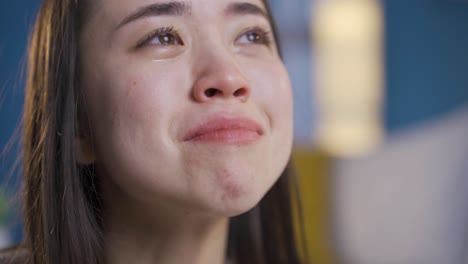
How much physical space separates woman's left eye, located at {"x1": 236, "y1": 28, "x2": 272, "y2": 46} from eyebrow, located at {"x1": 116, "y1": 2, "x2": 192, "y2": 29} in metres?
0.11

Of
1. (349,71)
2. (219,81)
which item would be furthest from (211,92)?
(349,71)

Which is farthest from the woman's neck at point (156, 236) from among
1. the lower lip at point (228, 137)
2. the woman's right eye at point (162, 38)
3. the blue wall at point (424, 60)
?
the blue wall at point (424, 60)

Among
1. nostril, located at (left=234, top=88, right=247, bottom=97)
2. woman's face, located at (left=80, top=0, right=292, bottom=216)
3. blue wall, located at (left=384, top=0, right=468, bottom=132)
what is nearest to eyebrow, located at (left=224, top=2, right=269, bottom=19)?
woman's face, located at (left=80, top=0, right=292, bottom=216)

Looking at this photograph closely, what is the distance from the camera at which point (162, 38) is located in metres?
0.89

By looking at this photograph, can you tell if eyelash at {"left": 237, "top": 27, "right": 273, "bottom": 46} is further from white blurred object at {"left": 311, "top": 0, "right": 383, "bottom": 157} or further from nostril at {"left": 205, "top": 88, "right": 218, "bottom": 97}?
white blurred object at {"left": 311, "top": 0, "right": 383, "bottom": 157}

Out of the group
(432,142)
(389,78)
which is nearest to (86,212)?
(432,142)

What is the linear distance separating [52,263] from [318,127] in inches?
205

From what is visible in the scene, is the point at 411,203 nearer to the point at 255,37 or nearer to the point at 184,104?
the point at 255,37

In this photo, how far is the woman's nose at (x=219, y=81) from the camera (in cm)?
82

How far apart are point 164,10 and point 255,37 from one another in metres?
0.18

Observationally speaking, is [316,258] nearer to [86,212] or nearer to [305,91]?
[86,212]

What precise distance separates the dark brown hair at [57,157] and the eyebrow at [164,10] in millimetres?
122

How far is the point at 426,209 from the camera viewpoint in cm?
245

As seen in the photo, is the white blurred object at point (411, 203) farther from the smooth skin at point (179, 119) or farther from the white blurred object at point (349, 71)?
the white blurred object at point (349, 71)
